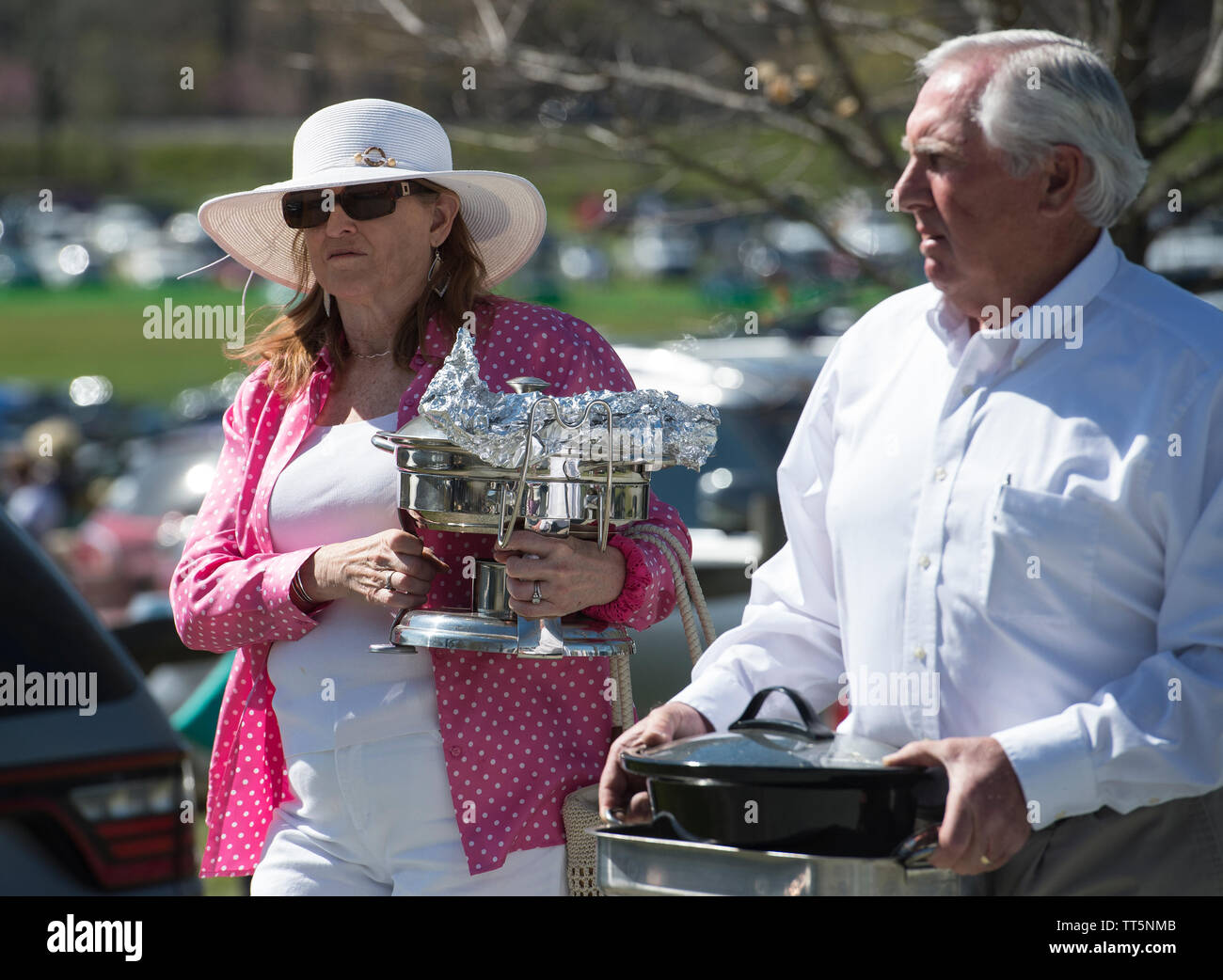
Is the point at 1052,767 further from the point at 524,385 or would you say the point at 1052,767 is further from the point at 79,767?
the point at 79,767

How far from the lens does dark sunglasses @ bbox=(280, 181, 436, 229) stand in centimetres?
272

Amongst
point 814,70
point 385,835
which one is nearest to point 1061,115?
point 385,835

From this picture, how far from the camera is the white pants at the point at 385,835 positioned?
2.61 meters

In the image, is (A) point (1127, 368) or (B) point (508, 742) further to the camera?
(B) point (508, 742)

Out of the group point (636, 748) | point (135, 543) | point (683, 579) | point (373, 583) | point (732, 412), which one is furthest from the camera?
point (135, 543)

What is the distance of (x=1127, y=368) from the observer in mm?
2141

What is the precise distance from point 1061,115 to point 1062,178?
0.09 m

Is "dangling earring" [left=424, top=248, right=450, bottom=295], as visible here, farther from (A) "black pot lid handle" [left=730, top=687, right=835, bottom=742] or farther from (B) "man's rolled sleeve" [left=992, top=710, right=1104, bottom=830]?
(B) "man's rolled sleeve" [left=992, top=710, right=1104, bottom=830]

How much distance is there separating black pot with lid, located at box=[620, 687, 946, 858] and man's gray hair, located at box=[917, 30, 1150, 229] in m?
0.85

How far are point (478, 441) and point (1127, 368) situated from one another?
915mm

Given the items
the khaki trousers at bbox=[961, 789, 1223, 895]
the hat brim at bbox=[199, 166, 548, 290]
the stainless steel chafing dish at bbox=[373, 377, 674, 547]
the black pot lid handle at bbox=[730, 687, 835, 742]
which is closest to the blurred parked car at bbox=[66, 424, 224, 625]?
the hat brim at bbox=[199, 166, 548, 290]

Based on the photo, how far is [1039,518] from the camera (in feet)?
6.89

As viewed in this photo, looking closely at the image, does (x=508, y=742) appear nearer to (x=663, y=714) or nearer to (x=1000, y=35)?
(x=663, y=714)

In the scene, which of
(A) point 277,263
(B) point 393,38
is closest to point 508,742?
(A) point 277,263
